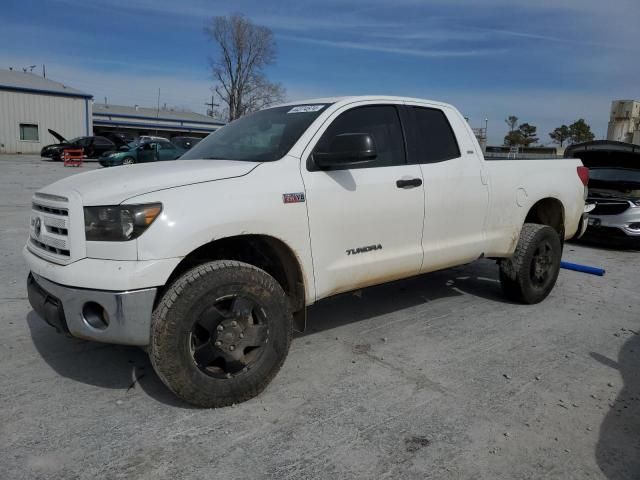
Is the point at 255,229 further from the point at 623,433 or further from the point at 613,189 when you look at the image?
the point at 613,189

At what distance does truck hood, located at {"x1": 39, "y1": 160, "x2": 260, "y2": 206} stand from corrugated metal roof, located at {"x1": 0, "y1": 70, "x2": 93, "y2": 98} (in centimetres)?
3986

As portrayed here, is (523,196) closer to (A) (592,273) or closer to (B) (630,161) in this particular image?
(A) (592,273)

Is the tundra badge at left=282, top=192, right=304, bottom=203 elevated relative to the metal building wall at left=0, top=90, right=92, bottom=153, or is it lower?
lower

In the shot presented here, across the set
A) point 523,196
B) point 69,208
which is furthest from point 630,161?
point 69,208

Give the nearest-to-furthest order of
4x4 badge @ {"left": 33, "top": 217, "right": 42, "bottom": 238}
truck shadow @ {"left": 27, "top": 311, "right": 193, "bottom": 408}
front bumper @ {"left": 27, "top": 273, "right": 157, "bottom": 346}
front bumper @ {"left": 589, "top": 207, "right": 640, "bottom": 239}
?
front bumper @ {"left": 27, "top": 273, "right": 157, "bottom": 346} < 4x4 badge @ {"left": 33, "top": 217, "right": 42, "bottom": 238} < truck shadow @ {"left": 27, "top": 311, "right": 193, "bottom": 408} < front bumper @ {"left": 589, "top": 207, "right": 640, "bottom": 239}

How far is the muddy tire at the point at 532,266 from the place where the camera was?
5168mm

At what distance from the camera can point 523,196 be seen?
5.10m

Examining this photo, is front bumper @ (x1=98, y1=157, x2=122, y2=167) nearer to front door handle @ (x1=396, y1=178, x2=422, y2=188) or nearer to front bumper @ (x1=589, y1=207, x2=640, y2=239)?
front bumper @ (x1=589, y1=207, x2=640, y2=239)

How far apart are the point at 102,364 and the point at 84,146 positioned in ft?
98.5

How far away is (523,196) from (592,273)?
8.23 ft

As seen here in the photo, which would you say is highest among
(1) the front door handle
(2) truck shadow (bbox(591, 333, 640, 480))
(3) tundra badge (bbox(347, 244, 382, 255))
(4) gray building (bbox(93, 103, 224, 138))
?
(4) gray building (bbox(93, 103, 224, 138))

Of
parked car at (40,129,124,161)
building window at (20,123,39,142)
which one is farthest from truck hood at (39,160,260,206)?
building window at (20,123,39,142)

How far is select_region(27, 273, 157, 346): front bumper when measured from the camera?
9.25 ft

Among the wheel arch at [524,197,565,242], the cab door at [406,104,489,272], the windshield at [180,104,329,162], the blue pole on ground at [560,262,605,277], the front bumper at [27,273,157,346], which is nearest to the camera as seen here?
the front bumper at [27,273,157,346]
